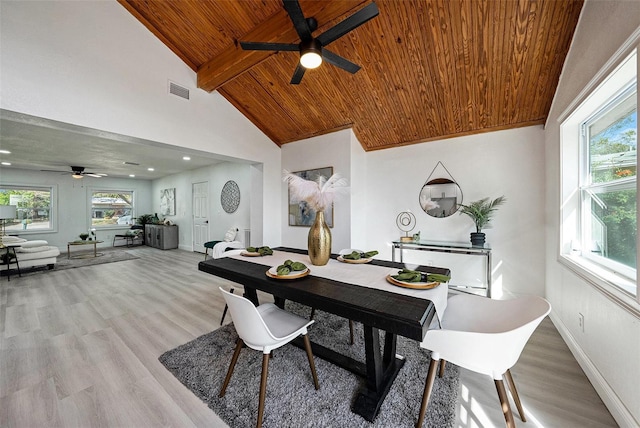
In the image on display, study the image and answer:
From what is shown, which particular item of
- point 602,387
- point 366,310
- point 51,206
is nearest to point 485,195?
point 602,387

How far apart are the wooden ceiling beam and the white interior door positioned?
3887 mm

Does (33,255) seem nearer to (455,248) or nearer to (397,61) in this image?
(397,61)

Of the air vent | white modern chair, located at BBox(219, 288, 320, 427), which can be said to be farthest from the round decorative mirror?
the air vent

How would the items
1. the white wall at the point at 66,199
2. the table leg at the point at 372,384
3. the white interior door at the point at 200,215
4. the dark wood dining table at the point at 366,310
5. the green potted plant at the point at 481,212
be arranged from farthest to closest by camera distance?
the white interior door at the point at 200,215, the white wall at the point at 66,199, the green potted plant at the point at 481,212, the table leg at the point at 372,384, the dark wood dining table at the point at 366,310

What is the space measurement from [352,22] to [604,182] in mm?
2377

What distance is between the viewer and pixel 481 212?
3057 millimetres

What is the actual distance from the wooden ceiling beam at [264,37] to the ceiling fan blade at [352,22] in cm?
58

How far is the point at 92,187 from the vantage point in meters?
7.41

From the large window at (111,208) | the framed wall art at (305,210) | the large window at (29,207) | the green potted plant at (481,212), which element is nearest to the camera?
the green potted plant at (481,212)

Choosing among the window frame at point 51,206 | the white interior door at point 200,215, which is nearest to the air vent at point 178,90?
the white interior door at point 200,215

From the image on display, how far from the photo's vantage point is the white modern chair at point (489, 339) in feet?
3.59

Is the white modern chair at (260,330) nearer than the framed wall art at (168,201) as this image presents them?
Yes

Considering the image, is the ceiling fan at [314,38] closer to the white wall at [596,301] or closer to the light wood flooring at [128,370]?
the white wall at [596,301]

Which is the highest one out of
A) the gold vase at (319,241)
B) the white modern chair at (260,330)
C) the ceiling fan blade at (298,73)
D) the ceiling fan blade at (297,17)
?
the ceiling fan blade at (297,17)
